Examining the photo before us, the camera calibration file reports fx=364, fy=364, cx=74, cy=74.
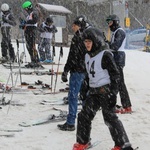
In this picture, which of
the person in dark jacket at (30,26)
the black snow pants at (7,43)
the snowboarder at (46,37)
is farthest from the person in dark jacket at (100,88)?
the snowboarder at (46,37)

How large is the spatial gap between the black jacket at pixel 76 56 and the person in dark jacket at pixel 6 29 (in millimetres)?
7222

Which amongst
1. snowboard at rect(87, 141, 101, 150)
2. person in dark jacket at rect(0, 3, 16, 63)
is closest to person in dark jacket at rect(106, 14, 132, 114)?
snowboard at rect(87, 141, 101, 150)

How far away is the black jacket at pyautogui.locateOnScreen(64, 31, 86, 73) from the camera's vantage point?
5.67 m

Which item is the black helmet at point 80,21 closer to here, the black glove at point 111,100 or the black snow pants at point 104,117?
the black snow pants at point 104,117

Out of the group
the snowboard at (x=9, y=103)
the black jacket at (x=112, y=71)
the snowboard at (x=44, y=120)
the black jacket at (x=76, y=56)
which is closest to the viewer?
the black jacket at (x=112, y=71)

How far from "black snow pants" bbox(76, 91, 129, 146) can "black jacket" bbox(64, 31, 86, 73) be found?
104 cm

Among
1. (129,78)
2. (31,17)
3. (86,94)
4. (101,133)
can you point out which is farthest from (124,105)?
(31,17)

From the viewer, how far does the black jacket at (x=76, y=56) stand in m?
5.67

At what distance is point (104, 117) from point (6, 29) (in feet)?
29.2

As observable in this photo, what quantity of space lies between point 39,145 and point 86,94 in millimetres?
1023

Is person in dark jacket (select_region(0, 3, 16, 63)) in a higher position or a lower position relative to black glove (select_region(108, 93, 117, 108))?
higher

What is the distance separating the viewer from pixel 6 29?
1284cm

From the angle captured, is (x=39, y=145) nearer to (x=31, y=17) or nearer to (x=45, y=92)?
(x=45, y=92)

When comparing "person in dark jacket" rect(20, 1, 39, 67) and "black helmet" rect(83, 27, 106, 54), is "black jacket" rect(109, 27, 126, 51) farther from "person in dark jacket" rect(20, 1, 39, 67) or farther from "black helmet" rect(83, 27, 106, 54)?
"person in dark jacket" rect(20, 1, 39, 67)
